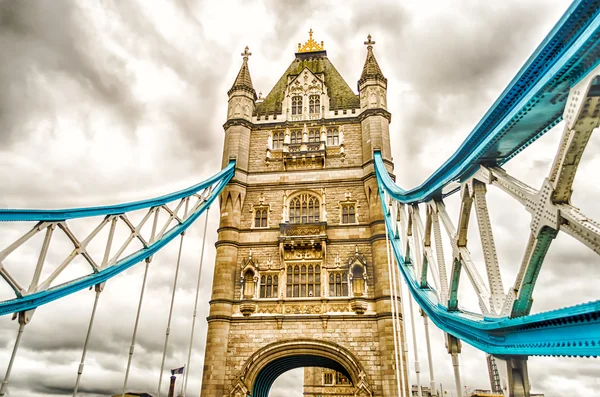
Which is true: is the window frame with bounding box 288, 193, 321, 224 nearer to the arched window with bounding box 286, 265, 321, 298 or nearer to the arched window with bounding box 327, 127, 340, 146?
the arched window with bounding box 286, 265, 321, 298

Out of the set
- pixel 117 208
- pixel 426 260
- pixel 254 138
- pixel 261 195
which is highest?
pixel 254 138

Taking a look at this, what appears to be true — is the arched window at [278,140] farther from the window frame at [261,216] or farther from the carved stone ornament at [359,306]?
the carved stone ornament at [359,306]

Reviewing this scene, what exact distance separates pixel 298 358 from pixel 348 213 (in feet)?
21.5

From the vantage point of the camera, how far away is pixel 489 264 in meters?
6.73

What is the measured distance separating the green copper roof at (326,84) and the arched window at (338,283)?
364 inches

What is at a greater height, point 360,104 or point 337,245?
point 360,104

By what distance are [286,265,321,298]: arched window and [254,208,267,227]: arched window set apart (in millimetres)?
2542

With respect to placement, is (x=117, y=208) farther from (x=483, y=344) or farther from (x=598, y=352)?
(x=598, y=352)

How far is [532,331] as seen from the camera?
5.81 m

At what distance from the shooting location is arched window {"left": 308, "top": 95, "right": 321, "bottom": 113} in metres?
22.8

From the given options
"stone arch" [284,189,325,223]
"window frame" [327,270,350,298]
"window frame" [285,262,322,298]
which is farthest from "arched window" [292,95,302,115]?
"window frame" [327,270,350,298]

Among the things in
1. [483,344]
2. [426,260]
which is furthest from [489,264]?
[426,260]

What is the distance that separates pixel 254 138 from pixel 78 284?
43.4ft

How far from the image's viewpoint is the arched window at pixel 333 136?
2162cm
